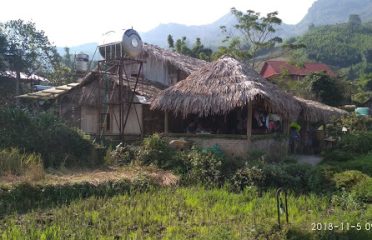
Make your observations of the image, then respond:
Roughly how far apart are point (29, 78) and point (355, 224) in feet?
81.1

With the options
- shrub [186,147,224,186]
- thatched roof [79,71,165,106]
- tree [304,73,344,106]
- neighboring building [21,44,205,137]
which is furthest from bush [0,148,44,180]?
tree [304,73,344,106]

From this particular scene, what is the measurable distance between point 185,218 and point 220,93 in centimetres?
639

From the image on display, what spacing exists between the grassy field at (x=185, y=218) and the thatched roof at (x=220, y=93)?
394cm

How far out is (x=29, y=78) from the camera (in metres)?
27.9

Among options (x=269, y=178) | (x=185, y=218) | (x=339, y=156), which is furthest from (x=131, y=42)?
(x=185, y=218)

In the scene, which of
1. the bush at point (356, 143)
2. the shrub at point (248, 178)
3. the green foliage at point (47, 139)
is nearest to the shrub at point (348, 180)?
the shrub at point (248, 178)

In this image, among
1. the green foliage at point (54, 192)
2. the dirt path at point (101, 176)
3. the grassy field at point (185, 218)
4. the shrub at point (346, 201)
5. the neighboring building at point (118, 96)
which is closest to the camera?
the grassy field at point (185, 218)

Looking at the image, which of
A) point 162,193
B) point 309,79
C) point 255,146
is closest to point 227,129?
point 255,146

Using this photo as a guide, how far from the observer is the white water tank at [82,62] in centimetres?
2081

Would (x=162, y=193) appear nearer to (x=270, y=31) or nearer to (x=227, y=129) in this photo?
(x=227, y=129)

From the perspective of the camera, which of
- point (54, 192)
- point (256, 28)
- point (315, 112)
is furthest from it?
point (256, 28)

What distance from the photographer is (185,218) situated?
26.5 feet
